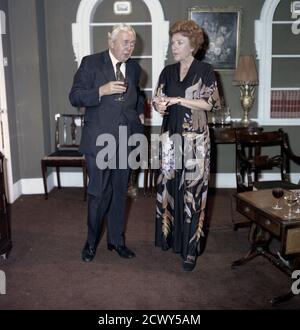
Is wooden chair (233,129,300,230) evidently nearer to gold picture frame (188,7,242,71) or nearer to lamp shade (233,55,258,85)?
lamp shade (233,55,258,85)

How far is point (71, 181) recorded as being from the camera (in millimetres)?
5023

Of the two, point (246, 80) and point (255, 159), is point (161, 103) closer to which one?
point (255, 159)

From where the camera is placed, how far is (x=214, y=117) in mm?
4586

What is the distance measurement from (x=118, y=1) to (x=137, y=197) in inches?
85.1

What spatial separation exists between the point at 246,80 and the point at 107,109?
7.04 ft

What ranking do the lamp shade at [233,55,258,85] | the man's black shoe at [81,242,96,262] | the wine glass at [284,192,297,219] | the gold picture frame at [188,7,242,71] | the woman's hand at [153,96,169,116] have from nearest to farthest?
the wine glass at [284,192,297,219]
the woman's hand at [153,96,169,116]
the man's black shoe at [81,242,96,262]
the lamp shade at [233,55,258,85]
the gold picture frame at [188,7,242,71]

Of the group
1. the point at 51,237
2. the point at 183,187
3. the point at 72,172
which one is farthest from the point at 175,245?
the point at 72,172

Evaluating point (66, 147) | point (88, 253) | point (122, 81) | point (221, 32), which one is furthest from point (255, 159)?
point (66, 147)

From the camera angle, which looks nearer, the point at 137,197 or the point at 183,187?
the point at 183,187

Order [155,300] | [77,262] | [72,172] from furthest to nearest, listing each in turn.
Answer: [72,172] < [77,262] < [155,300]

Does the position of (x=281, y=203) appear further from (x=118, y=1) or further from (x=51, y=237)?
(x=118, y=1)

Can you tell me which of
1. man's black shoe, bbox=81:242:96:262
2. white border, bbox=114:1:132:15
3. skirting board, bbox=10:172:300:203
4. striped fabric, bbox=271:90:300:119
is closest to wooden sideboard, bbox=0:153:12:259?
man's black shoe, bbox=81:242:96:262

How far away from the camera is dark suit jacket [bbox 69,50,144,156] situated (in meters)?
2.73

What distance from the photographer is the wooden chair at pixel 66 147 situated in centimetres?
445
